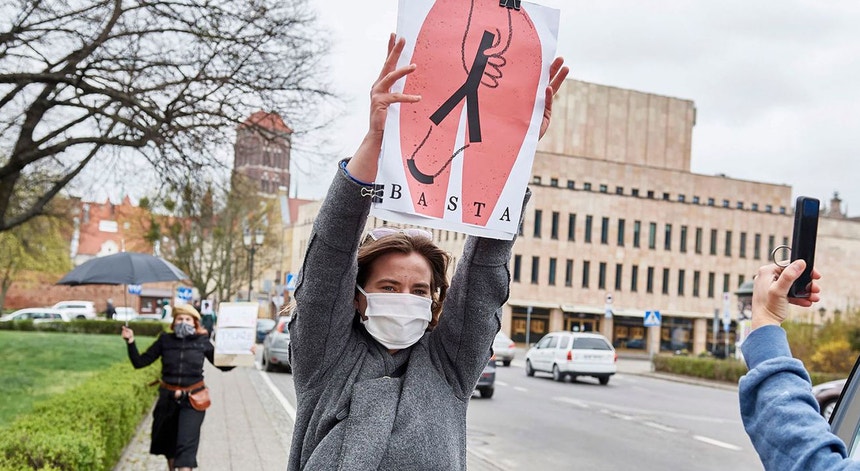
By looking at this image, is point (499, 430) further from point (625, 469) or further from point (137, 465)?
point (137, 465)

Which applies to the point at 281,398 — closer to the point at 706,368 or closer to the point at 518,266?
the point at 706,368

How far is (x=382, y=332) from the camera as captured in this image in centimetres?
271

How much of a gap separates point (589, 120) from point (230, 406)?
2404 inches

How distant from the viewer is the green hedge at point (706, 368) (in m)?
31.9

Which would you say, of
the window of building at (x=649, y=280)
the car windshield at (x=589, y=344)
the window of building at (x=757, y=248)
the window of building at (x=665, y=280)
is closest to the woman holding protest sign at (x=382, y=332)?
the car windshield at (x=589, y=344)

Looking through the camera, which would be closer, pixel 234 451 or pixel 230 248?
pixel 234 451

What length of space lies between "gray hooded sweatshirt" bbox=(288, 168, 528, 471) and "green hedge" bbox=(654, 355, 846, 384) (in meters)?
27.7

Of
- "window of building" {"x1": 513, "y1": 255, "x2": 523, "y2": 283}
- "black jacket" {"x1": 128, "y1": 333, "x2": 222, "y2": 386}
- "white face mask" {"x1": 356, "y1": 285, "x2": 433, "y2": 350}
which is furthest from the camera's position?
"window of building" {"x1": 513, "y1": 255, "x2": 523, "y2": 283}

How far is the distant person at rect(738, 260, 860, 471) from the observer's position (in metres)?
1.69

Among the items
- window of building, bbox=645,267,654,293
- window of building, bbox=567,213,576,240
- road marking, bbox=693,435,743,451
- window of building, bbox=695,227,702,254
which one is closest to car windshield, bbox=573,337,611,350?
road marking, bbox=693,435,743,451

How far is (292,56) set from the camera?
55.1ft

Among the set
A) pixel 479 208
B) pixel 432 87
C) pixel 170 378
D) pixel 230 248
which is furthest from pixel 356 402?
pixel 230 248

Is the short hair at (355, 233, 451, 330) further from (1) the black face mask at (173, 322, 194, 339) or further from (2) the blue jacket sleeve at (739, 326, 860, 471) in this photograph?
(1) the black face mask at (173, 322, 194, 339)

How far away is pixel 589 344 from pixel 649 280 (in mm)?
44743
